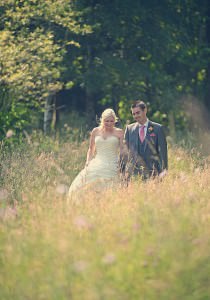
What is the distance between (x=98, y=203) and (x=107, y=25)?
608 inches

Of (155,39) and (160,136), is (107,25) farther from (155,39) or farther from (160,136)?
(160,136)

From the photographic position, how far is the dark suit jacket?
8.88 meters

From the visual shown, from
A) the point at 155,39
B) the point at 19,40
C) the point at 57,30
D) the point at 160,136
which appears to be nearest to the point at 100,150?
the point at 160,136

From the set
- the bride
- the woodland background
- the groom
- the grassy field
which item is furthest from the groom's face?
the woodland background

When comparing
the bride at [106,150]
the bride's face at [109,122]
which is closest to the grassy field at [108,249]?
the bride at [106,150]

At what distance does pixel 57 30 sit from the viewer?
66.7 ft

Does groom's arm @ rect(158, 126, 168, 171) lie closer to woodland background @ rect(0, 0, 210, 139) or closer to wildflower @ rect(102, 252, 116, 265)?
wildflower @ rect(102, 252, 116, 265)

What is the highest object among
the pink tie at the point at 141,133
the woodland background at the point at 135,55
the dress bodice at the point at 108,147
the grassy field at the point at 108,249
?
the woodland background at the point at 135,55

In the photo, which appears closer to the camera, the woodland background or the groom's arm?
the groom's arm

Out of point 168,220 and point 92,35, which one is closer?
point 168,220

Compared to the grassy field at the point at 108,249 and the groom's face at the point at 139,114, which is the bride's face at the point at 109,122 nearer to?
the groom's face at the point at 139,114

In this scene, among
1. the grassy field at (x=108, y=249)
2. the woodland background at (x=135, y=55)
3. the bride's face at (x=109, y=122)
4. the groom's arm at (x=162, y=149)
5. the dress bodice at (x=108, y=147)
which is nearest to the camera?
the grassy field at (x=108, y=249)

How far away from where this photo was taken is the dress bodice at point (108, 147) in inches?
386

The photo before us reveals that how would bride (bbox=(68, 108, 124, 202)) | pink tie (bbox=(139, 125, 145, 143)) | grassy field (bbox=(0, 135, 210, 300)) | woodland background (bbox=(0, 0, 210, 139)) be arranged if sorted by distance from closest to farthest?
grassy field (bbox=(0, 135, 210, 300)), pink tie (bbox=(139, 125, 145, 143)), bride (bbox=(68, 108, 124, 202)), woodland background (bbox=(0, 0, 210, 139))
